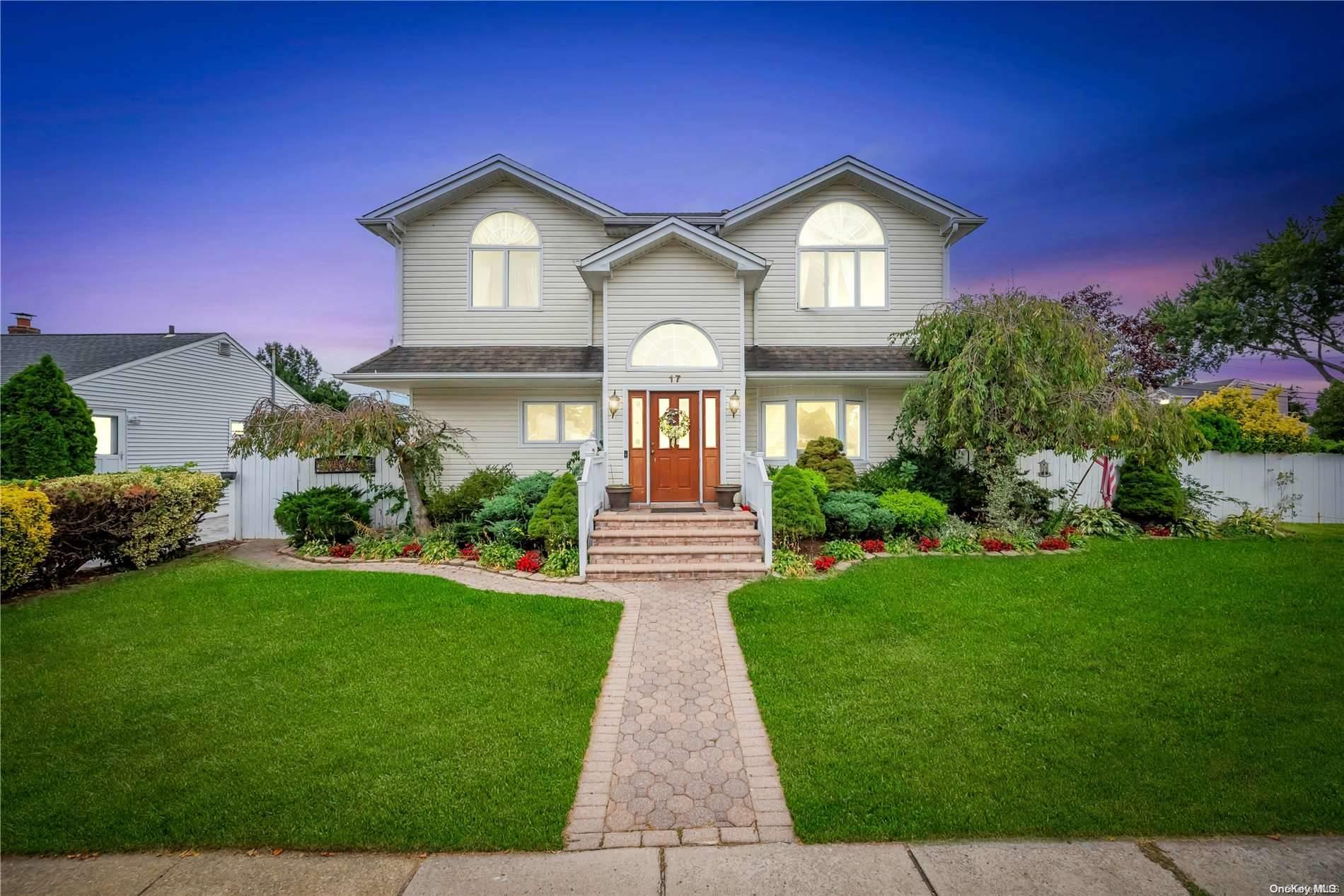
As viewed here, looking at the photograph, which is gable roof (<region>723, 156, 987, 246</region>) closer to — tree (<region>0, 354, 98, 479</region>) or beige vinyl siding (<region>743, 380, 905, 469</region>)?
beige vinyl siding (<region>743, 380, 905, 469</region>)

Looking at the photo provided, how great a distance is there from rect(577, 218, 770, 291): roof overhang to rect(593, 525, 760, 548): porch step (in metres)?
5.29

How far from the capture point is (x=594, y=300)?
12867 millimetres

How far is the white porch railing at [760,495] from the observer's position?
873cm

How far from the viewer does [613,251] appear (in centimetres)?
1069

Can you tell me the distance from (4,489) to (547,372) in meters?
7.74

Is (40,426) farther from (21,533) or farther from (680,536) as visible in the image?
(680,536)

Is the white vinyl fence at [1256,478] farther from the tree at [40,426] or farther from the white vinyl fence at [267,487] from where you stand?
the tree at [40,426]

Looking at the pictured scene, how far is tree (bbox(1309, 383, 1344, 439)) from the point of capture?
1725 cm

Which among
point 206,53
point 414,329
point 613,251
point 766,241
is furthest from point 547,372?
point 206,53

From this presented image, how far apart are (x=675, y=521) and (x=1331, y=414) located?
23070 mm

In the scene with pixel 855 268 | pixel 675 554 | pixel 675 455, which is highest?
pixel 855 268

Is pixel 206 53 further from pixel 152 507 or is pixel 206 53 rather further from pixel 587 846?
pixel 587 846

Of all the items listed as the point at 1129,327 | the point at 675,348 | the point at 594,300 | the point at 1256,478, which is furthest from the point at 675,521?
the point at 1129,327

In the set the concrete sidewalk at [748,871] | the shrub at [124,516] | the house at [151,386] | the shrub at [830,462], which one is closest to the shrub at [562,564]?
the shrub at [830,462]
